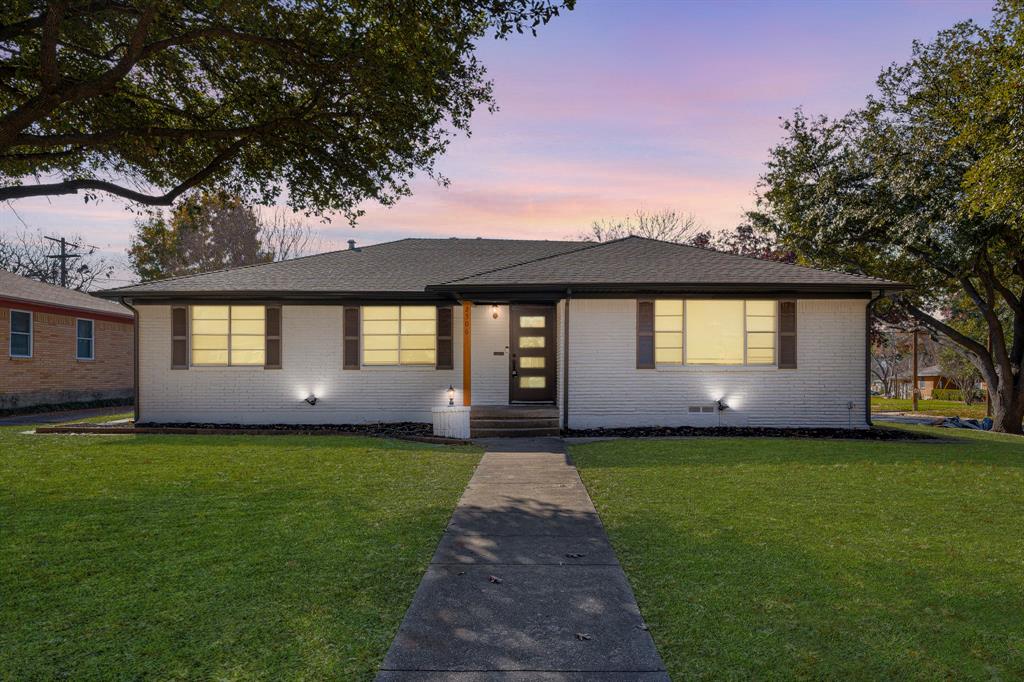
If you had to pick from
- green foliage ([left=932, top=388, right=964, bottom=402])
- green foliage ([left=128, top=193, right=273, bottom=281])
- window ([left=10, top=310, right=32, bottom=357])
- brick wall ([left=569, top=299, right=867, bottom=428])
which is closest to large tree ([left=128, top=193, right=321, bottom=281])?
green foliage ([left=128, top=193, right=273, bottom=281])

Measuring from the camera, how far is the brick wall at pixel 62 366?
20.1 meters

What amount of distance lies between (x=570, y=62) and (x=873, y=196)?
11084 millimetres

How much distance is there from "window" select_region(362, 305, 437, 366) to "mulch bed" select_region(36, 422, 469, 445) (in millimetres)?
1576

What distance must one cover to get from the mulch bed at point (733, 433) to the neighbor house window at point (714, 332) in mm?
1476

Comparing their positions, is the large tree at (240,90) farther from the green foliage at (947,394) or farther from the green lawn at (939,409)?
the green foliage at (947,394)

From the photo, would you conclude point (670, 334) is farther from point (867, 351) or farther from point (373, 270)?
point (373, 270)

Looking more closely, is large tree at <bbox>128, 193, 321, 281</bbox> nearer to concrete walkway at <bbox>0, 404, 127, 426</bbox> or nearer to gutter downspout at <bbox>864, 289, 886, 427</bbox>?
concrete walkway at <bbox>0, 404, 127, 426</bbox>

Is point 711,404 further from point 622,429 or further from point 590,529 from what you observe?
point 590,529

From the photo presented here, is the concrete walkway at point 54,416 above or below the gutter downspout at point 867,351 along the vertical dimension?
below

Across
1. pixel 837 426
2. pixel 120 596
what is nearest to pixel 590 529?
pixel 120 596

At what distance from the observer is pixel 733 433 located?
43.4 ft

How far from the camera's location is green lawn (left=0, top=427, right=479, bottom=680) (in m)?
3.27

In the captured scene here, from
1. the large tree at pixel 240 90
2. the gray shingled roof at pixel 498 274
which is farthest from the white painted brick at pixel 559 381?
the large tree at pixel 240 90

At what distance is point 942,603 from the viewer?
401 cm
